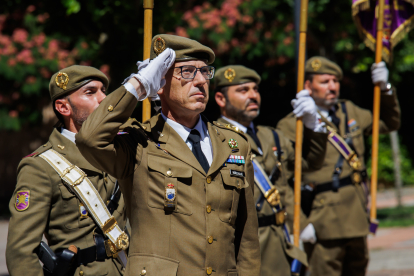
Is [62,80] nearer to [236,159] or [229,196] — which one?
[236,159]

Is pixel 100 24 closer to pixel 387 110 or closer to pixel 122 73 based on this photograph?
pixel 122 73

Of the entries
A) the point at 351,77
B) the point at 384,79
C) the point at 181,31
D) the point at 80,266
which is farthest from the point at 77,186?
the point at 351,77

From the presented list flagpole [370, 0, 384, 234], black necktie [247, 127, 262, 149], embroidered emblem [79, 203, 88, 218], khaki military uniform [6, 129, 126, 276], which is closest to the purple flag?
flagpole [370, 0, 384, 234]

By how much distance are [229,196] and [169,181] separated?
0.33m

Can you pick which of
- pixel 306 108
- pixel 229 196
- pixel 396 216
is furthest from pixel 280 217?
pixel 396 216

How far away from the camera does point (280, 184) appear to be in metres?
4.49

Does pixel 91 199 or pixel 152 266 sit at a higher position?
pixel 91 199

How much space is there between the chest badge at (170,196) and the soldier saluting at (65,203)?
0.87 m

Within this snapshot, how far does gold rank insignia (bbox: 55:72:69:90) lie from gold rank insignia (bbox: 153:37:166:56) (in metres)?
1.04

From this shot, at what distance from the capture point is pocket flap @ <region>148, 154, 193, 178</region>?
2537mm

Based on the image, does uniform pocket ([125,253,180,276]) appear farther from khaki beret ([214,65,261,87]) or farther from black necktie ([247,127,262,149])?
khaki beret ([214,65,261,87])

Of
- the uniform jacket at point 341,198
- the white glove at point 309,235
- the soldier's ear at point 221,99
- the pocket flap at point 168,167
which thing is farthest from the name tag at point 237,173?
the white glove at point 309,235

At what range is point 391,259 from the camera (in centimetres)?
823

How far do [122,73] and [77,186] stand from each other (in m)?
3.30
